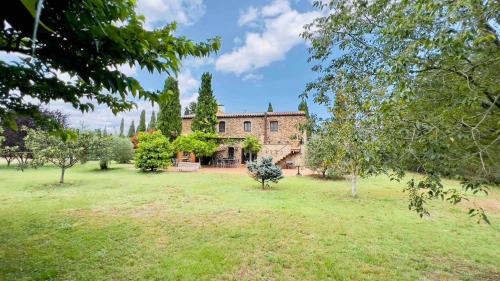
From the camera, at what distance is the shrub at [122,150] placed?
2669 centimetres

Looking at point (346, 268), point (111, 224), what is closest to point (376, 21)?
point (346, 268)

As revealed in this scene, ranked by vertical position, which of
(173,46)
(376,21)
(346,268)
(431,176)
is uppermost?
(376,21)

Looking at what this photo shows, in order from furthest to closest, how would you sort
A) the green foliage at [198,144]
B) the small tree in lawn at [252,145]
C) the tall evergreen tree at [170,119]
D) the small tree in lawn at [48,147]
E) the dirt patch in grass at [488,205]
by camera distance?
the tall evergreen tree at [170,119] → the small tree in lawn at [252,145] → the green foliage at [198,144] → the small tree in lawn at [48,147] → the dirt patch in grass at [488,205]

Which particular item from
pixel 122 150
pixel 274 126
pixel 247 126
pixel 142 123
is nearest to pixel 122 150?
pixel 122 150

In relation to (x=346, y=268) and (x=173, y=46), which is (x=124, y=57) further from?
(x=346, y=268)

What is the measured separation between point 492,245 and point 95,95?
840cm

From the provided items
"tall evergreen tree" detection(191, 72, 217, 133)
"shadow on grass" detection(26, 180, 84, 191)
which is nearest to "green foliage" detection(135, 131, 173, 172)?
"shadow on grass" detection(26, 180, 84, 191)

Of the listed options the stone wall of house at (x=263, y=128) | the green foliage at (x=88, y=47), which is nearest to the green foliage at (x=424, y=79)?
the green foliage at (x=88, y=47)

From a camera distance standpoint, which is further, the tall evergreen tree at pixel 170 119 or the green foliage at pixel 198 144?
the tall evergreen tree at pixel 170 119

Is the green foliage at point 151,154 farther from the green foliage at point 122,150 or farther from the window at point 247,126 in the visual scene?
the window at point 247,126

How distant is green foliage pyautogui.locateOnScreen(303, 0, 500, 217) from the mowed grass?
7.55 ft

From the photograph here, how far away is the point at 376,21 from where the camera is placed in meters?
3.98

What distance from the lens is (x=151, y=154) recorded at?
2048 cm

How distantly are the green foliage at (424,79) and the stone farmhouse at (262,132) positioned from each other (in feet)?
77.1
